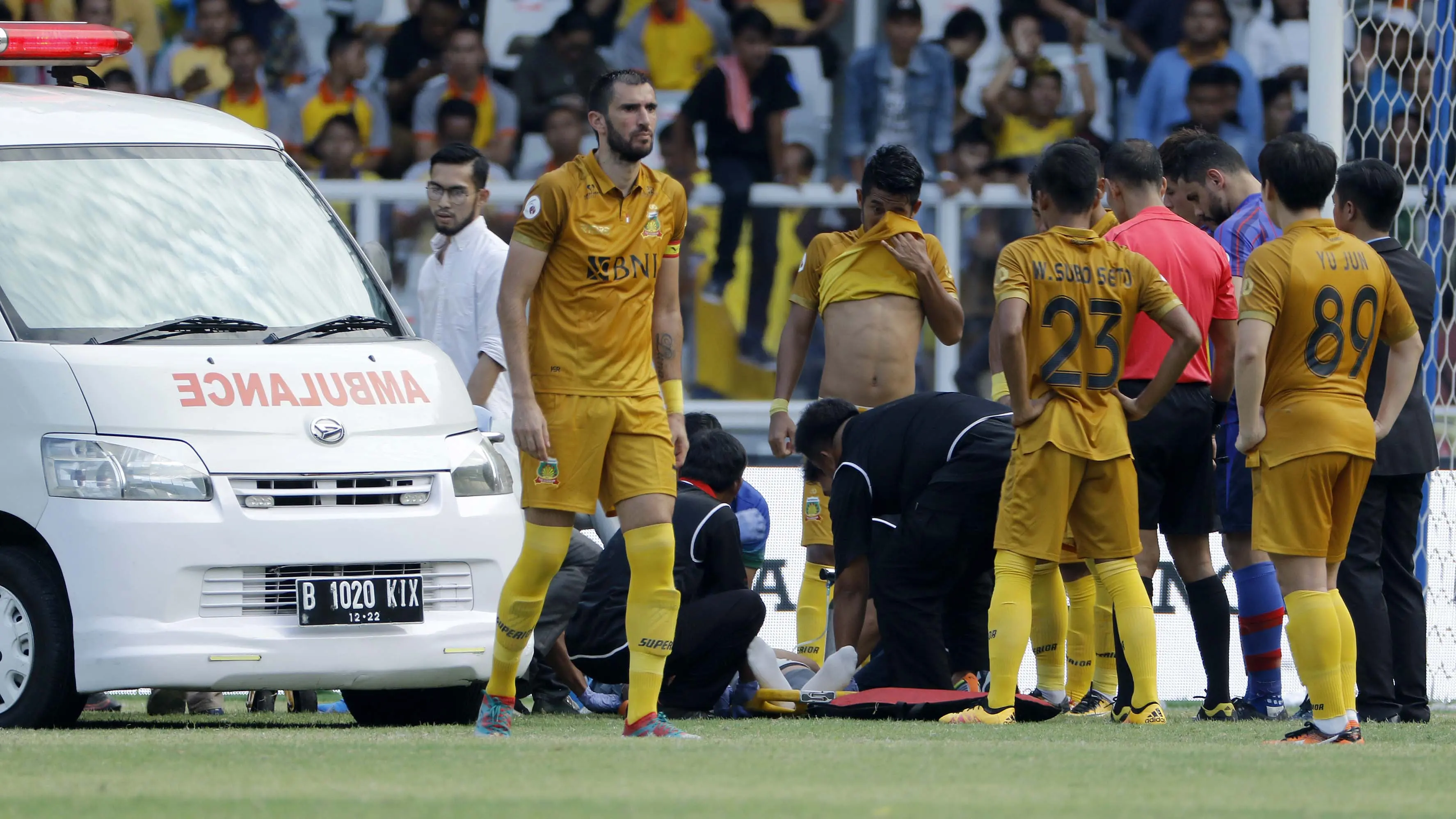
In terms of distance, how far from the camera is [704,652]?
26.1ft

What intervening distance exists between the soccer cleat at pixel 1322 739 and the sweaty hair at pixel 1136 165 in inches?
97.4

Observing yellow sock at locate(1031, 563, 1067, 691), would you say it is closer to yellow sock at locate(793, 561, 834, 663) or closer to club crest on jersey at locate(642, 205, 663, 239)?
yellow sock at locate(793, 561, 834, 663)

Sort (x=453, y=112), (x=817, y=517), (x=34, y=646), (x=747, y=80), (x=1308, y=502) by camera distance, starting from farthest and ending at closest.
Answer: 1. (x=453, y=112)
2. (x=747, y=80)
3. (x=817, y=517)
4. (x=34, y=646)
5. (x=1308, y=502)

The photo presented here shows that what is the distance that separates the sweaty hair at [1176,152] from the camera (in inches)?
340

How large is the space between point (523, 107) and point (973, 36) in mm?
2833

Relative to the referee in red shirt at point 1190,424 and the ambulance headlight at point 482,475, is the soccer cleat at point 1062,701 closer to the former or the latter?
the referee in red shirt at point 1190,424

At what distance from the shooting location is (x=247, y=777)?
5.14 meters

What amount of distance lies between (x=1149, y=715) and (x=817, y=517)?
2131mm

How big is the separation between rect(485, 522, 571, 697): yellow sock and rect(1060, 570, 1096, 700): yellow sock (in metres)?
2.17

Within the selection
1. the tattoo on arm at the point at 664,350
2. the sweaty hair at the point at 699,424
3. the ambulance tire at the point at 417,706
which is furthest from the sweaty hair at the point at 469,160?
the tattoo on arm at the point at 664,350

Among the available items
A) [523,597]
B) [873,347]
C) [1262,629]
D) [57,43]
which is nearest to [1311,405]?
[1262,629]

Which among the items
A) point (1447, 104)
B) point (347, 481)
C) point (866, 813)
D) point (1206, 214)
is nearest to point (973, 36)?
point (1447, 104)

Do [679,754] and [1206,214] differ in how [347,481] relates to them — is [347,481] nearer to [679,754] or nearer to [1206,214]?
[679,754]

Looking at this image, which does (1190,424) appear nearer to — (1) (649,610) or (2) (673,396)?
(2) (673,396)
